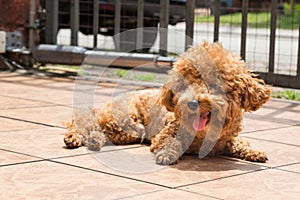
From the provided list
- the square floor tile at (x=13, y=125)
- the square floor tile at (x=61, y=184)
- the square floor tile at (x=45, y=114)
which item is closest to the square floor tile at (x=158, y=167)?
the square floor tile at (x=61, y=184)

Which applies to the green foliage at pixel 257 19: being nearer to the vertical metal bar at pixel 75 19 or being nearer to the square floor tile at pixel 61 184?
the vertical metal bar at pixel 75 19

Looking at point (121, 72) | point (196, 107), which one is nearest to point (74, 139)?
point (196, 107)

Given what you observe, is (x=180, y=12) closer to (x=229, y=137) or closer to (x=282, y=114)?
(x=282, y=114)

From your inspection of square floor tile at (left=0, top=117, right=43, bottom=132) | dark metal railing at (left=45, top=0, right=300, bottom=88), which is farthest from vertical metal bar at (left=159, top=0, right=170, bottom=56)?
square floor tile at (left=0, top=117, right=43, bottom=132)

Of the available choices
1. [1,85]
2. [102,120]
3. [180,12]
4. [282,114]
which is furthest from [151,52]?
[102,120]

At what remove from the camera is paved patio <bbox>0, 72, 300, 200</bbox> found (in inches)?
143

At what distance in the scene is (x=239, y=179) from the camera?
13.0 feet

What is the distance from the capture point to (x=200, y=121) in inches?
160

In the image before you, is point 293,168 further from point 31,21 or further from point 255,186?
point 31,21

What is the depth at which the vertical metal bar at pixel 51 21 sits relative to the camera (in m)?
9.04

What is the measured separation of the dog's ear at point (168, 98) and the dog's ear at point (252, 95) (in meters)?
0.40

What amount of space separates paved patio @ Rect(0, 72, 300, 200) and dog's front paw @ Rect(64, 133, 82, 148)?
0.06m

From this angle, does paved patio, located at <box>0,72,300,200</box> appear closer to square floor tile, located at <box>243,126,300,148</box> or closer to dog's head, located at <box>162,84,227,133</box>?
square floor tile, located at <box>243,126,300,148</box>

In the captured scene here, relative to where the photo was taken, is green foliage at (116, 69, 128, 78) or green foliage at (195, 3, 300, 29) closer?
green foliage at (116, 69, 128, 78)
